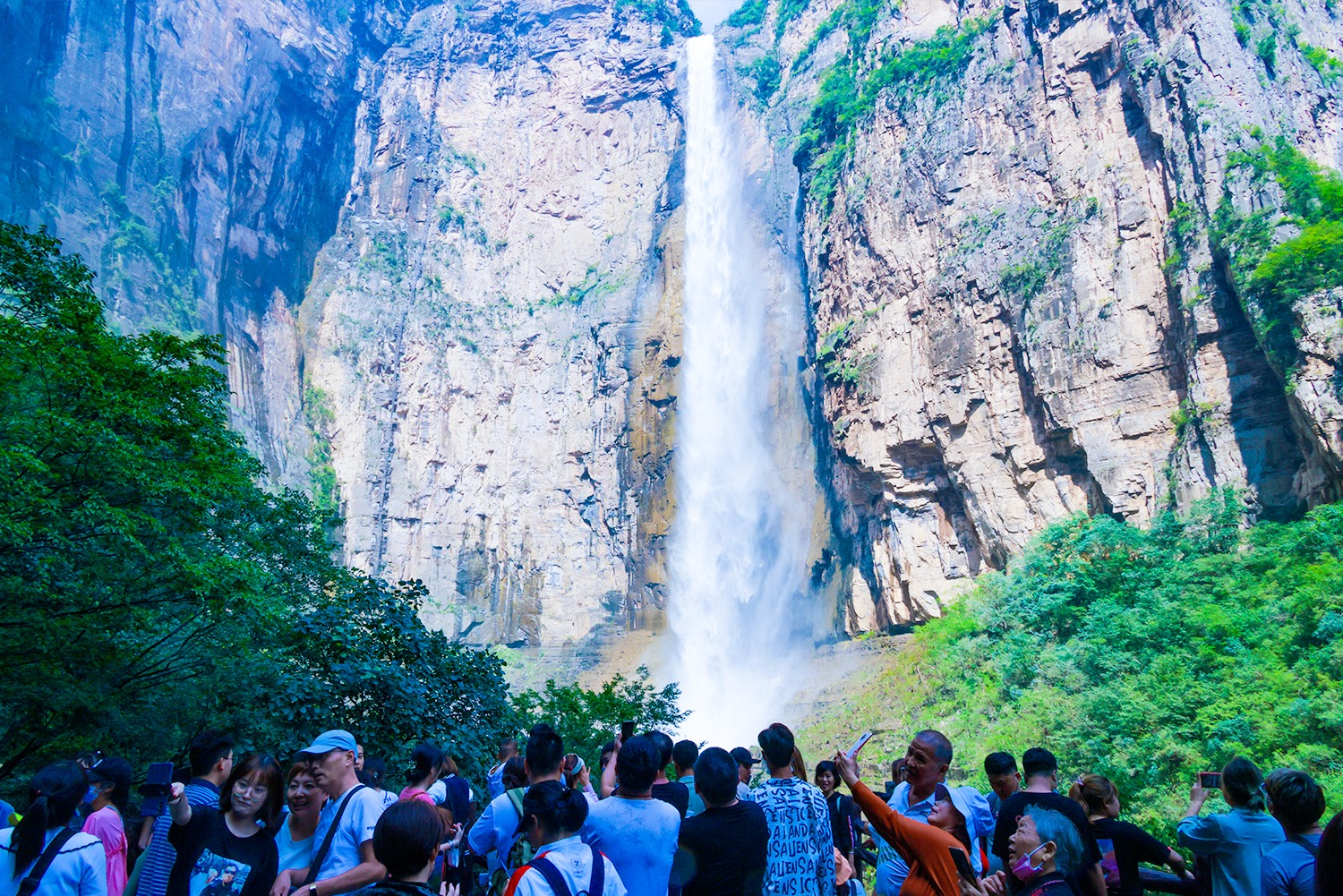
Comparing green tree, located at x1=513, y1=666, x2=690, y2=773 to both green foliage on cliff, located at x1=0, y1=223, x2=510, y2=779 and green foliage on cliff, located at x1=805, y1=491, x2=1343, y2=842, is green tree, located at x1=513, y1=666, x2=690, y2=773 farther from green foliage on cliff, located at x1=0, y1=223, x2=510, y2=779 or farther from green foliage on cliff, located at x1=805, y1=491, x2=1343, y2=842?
green foliage on cliff, located at x1=805, y1=491, x2=1343, y2=842

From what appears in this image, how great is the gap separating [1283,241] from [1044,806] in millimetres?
20189

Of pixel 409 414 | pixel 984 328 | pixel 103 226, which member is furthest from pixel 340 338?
pixel 984 328

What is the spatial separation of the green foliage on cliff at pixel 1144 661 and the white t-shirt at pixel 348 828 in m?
11.3

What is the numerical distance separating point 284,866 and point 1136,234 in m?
25.7

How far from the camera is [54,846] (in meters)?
3.50

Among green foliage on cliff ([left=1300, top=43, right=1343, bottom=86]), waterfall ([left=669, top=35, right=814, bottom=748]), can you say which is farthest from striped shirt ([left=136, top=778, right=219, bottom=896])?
green foliage on cliff ([left=1300, top=43, right=1343, bottom=86])

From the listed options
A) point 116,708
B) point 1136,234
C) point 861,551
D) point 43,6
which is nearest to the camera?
point 116,708

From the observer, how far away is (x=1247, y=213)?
19266 mm

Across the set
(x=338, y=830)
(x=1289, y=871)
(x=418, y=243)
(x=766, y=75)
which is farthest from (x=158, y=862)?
(x=418, y=243)

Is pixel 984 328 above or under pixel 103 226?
under

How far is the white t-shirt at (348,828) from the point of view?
3.32m

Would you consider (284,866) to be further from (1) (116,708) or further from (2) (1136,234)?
(2) (1136,234)

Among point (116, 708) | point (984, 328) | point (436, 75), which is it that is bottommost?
point (116, 708)

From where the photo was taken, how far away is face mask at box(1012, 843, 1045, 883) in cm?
284
